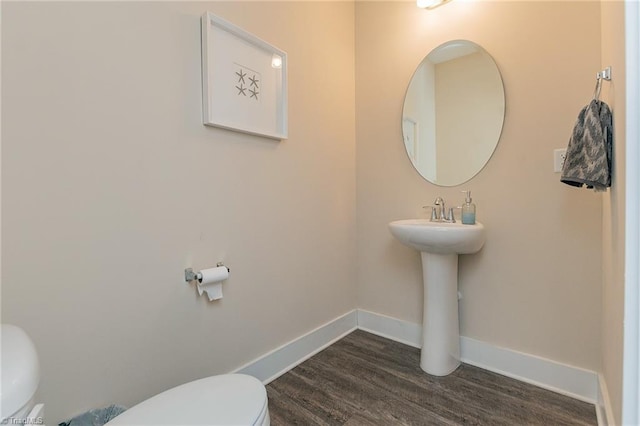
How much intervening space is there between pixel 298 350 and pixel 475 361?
1021 millimetres

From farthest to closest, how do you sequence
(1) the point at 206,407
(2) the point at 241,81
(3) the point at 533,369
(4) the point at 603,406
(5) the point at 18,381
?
(3) the point at 533,369, (2) the point at 241,81, (4) the point at 603,406, (1) the point at 206,407, (5) the point at 18,381

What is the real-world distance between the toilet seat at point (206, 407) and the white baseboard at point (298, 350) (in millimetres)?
620

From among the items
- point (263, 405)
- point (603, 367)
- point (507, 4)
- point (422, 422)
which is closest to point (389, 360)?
point (422, 422)

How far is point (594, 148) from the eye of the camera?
1085mm

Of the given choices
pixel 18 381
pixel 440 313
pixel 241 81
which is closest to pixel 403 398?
pixel 440 313

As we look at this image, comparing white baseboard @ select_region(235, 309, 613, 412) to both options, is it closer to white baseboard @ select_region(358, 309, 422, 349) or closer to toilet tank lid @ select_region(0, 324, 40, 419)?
white baseboard @ select_region(358, 309, 422, 349)

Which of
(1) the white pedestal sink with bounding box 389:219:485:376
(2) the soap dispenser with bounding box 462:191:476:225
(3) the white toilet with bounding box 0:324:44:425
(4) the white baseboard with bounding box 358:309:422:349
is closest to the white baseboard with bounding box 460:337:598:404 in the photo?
(1) the white pedestal sink with bounding box 389:219:485:376

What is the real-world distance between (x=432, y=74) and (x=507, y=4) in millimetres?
468

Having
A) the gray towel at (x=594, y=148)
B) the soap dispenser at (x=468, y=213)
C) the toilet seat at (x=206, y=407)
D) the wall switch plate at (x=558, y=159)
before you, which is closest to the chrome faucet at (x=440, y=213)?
the soap dispenser at (x=468, y=213)

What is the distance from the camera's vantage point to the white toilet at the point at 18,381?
0.54 m

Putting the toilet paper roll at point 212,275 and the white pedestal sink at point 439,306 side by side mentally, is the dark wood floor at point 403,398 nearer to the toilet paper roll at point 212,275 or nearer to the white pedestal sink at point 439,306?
the white pedestal sink at point 439,306

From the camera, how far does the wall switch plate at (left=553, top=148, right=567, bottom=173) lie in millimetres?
1463

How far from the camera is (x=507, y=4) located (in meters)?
1.61

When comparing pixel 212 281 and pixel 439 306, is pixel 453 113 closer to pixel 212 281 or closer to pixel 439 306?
pixel 439 306
